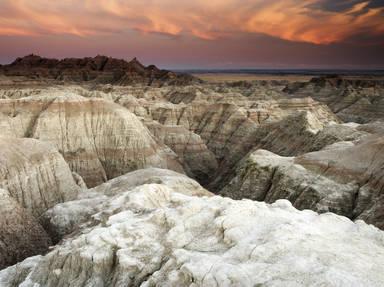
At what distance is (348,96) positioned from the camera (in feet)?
370

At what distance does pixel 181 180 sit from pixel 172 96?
3591 inches

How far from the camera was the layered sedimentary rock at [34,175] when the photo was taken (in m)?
31.0

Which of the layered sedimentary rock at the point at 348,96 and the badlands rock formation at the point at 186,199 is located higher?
the badlands rock formation at the point at 186,199

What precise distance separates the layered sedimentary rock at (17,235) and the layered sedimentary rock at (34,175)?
20.8 ft

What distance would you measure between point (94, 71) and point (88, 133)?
128425 millimetres

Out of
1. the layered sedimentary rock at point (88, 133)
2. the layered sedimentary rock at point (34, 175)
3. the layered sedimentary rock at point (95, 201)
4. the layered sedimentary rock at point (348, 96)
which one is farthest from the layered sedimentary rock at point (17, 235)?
the layered sedimentary rock at point (348, 96)

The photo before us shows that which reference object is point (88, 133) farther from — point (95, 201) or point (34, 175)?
point (95, 201)

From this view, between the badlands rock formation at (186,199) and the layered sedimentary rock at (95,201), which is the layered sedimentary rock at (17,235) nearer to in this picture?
the badlands rock formation at (186,199)

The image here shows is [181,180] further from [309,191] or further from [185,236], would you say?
[185,236]

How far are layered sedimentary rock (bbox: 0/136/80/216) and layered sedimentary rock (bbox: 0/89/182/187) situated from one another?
12.7 meters

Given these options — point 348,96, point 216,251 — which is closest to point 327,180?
point 216,251

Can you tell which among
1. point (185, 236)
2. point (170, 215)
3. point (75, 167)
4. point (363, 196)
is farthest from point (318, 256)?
point (75, 167)

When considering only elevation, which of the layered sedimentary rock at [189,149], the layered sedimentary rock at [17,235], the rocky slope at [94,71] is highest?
the rocky slope at [94,71]

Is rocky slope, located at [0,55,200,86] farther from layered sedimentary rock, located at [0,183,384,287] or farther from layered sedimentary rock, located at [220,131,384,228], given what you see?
layered sedimentary rock, located at [0,183,384,287]
